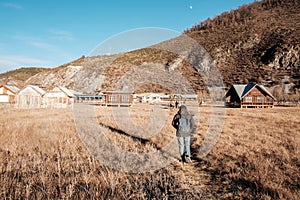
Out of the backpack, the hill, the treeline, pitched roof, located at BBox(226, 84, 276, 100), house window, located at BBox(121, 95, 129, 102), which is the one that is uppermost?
the treeline

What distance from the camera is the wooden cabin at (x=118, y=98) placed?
37156 mm

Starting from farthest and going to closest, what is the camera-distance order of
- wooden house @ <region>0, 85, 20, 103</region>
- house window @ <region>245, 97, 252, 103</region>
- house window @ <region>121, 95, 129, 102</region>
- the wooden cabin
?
wooden house @ <region>0, 85, 20, 103</region>
house window @ <region>245, 97, 252, 103</region>
house window @ <region>121, 95, 129, 102</region>
the wooden cabin

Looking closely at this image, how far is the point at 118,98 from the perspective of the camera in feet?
127

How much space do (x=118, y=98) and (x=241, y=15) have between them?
107 metres

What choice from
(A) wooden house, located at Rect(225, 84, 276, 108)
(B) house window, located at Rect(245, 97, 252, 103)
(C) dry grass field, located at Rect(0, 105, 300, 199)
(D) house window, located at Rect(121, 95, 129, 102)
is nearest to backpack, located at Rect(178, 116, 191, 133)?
(C) dry grass field, located at Rect(0, 105, 300, 199)

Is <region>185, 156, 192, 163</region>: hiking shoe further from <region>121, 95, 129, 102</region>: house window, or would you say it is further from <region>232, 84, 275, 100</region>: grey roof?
<region>232, 84, 275, 100</region>: grey roof

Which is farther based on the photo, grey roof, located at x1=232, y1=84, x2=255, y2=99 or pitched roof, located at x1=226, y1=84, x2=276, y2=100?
grey roof, located at x1=232, y1=84, x2=255, y2=99

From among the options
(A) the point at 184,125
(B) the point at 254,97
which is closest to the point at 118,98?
(B) the point at 254,97

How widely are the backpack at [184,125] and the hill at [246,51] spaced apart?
A: 33.5 m

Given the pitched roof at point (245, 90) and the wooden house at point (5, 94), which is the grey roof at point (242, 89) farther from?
the wooden house at point (5, 94)

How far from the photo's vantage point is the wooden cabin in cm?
3716

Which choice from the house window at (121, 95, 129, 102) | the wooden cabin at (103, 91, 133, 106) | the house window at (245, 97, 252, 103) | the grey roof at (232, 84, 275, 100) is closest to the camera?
the wooden cabin at (103, 91, 133, 106)

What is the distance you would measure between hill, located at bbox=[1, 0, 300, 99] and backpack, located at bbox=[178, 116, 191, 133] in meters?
33.5

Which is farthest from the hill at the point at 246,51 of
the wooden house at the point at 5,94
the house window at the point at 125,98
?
the wooden house at the point at 5,94
